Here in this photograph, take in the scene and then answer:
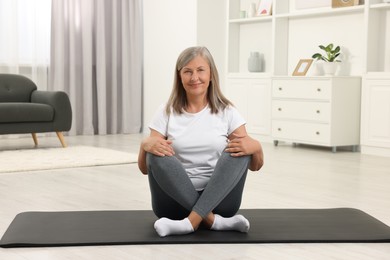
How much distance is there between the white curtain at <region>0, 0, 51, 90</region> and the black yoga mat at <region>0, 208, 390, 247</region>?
445 cm

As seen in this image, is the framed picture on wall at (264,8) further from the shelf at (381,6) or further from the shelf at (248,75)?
the shelf at (381,6)

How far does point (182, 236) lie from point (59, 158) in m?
2.97

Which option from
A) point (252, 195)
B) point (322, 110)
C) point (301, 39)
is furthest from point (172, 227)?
point (301, 39)

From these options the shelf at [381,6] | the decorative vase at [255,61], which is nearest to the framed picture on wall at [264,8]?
the decorative vase at [255,61]

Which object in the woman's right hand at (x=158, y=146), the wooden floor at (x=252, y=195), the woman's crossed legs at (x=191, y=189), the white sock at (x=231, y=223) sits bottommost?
the wooden floor at (x=252, y=195)

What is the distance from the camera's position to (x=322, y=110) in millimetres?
6129

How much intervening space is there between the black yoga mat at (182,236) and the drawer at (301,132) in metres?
2.98

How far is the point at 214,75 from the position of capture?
2.77m

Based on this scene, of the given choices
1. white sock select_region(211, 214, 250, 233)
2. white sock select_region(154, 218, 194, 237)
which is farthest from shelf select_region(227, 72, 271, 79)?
white sock select_region(154, 218, 194, 237)

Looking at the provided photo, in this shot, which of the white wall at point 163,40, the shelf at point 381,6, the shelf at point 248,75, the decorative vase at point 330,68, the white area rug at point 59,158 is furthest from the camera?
the white wall at point 163,40

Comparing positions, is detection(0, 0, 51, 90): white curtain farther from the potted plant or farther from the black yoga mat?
the black yoga mat

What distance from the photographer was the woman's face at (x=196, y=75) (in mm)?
2703

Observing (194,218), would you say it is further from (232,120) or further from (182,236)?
(232,120)

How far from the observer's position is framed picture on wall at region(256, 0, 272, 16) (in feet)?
23.1
